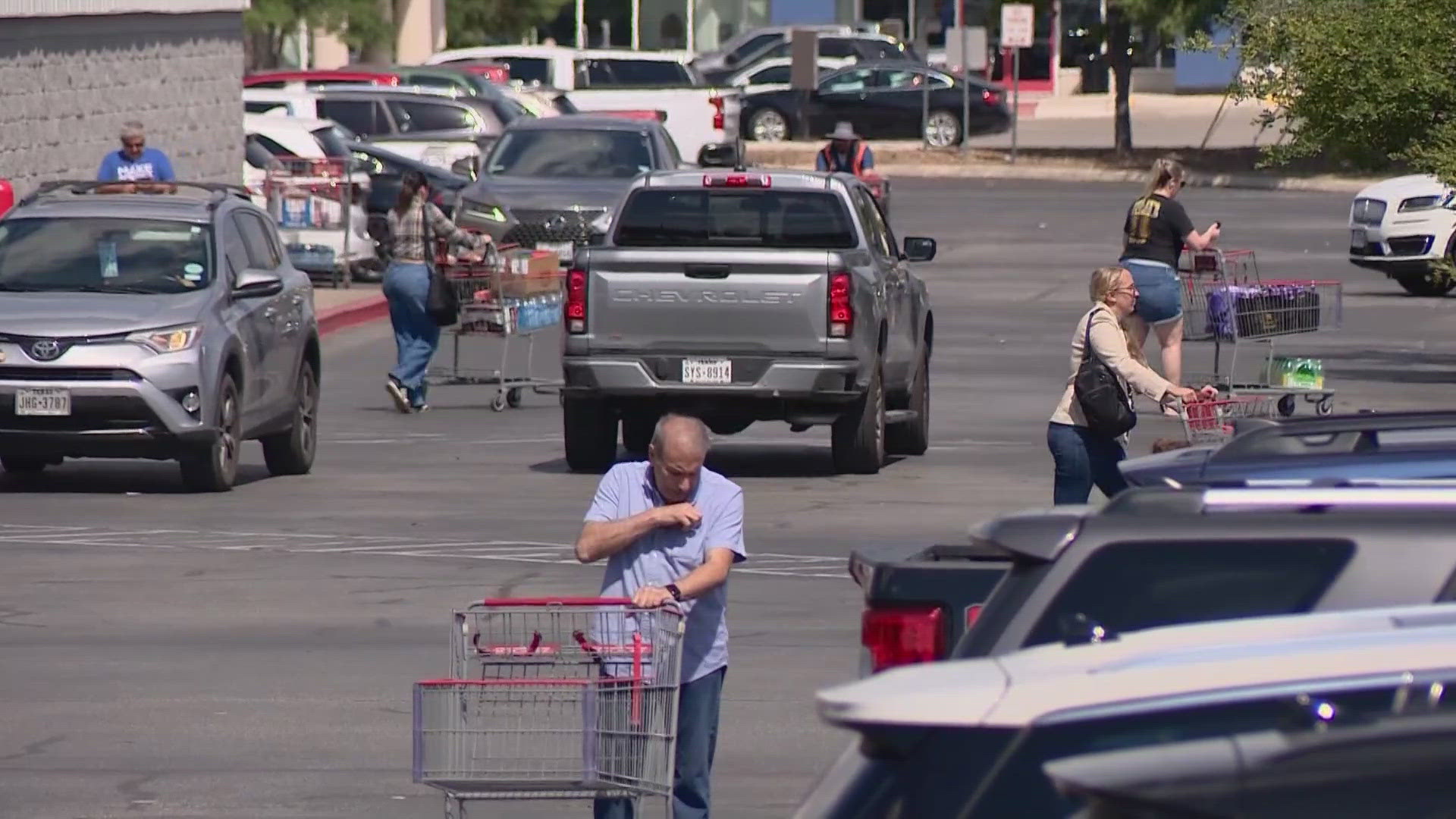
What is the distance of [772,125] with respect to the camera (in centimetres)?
5528

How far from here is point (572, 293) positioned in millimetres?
16484

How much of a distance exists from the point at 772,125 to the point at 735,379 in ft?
129

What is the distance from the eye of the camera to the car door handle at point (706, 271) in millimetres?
16234

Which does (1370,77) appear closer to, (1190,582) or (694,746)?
(694,746)

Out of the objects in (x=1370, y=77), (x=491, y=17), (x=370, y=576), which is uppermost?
(x=1370, y=77)

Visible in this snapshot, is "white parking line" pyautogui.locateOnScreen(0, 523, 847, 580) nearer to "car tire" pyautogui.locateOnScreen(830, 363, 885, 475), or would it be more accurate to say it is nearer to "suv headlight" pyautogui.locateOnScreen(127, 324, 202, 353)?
"suv headlight" pyautogui.locateOnScreen(127, 324, 202, 353)

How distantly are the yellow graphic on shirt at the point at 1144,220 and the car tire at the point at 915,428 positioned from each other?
1615 mm

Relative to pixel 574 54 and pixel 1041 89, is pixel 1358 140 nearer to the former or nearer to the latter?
pixel 574 54

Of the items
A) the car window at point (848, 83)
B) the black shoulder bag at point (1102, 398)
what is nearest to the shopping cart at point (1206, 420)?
the black shoulder bag at point (1102, 398)

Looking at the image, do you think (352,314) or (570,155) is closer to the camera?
(352,314)

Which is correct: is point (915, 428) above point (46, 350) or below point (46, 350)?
below

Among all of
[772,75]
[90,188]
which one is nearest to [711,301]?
[90,188]

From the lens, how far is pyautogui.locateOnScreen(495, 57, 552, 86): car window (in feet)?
177

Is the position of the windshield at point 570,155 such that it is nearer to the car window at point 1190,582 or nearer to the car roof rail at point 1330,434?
the car roof rail at point 1330,434
